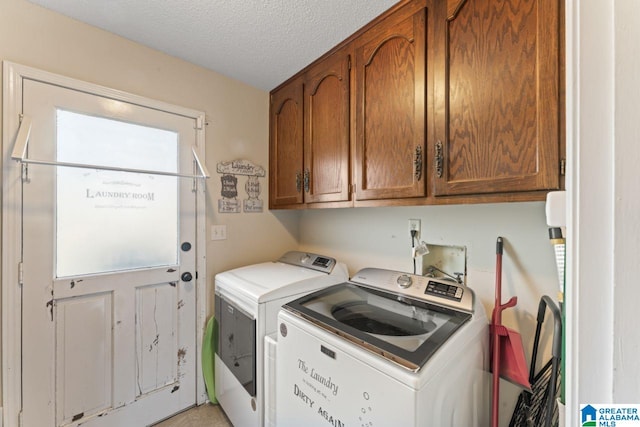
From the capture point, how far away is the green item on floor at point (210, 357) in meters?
1.83

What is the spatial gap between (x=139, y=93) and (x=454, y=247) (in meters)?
2.15

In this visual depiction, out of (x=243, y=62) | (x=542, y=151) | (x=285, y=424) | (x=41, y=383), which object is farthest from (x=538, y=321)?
(x=41, y=383)

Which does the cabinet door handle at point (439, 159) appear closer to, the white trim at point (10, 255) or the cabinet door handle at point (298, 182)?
the cabinet door handle at point (298, 182)

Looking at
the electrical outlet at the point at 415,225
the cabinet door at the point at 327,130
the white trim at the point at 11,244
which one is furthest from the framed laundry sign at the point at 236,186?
the electrical outlet at the point at 415,225

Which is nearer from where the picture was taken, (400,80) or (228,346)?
(400,80)

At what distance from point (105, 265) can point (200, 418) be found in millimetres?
1195

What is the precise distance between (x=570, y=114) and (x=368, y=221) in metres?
1.45

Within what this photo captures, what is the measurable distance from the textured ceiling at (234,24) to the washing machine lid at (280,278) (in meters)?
1.42

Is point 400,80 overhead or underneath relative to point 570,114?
overhead

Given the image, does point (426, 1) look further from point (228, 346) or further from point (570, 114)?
point (228, 346)

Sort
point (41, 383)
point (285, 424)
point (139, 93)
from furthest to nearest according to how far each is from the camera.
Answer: point (139, 93) → point (41, 383) → point (285, 424)

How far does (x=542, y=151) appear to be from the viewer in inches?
33.2
